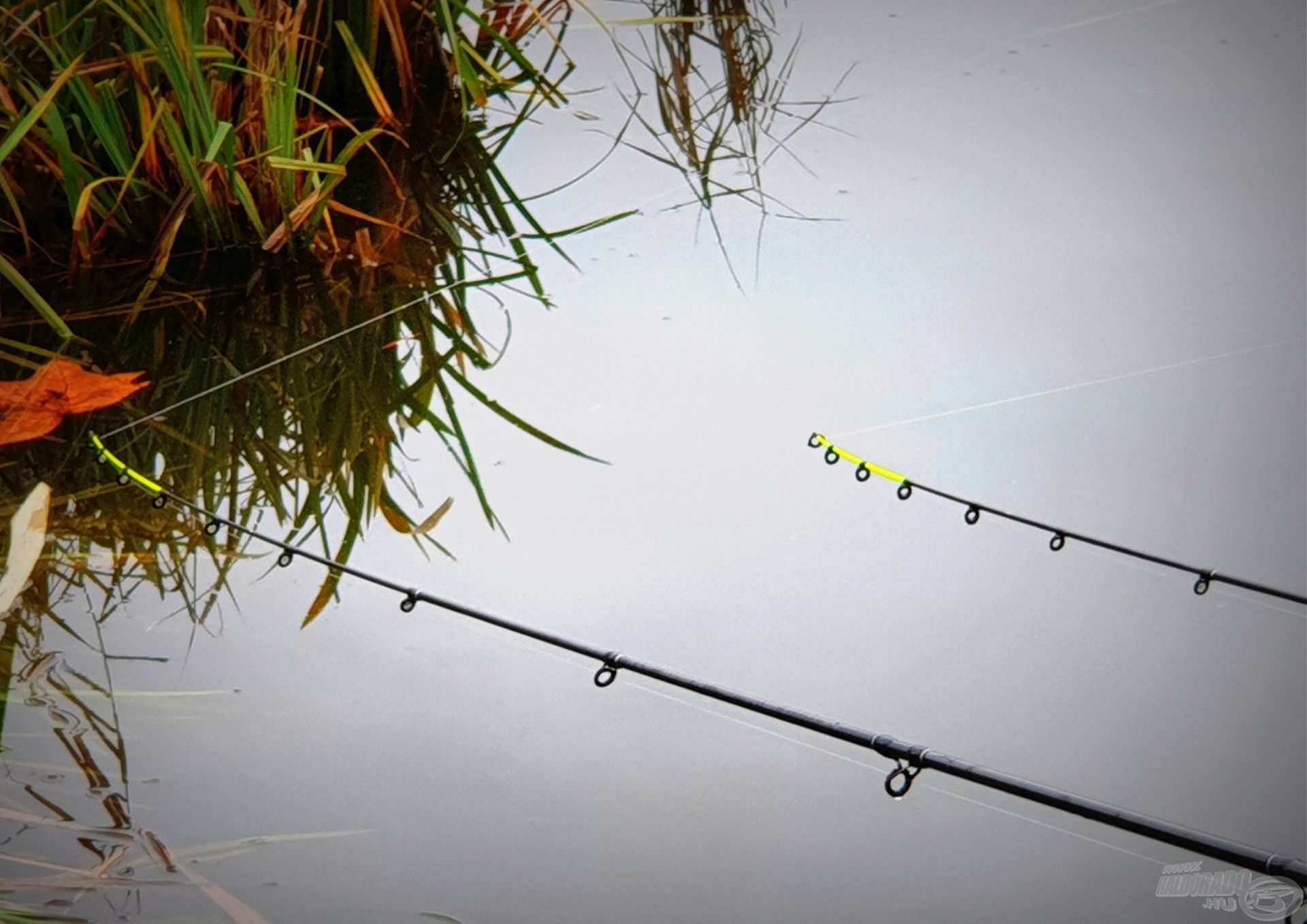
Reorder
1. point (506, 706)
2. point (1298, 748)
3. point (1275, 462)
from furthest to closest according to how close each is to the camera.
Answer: point (1275, 462) → point (506, 706) → point (1298, 748)

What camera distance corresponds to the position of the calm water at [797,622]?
71 centimetres

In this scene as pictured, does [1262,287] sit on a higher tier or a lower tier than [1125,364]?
higher

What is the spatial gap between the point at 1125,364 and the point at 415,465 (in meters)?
0.63

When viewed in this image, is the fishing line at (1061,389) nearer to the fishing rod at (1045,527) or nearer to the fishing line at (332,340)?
the fishing rod at (1045,527)

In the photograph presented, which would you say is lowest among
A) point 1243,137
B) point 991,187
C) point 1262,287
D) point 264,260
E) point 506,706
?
point 506,706

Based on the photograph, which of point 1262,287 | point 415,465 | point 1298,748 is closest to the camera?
point 1298,748

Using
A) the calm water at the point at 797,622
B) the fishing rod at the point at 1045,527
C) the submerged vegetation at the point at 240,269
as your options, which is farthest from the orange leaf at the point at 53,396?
A: the fishing rod at the point at 1045,527

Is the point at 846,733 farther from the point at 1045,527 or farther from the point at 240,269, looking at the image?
the point at 240,269

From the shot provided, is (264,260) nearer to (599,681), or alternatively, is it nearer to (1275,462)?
(599,681)

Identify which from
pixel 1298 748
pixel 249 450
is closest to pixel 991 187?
pixel 249 450

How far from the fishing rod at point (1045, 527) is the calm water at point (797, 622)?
1 cm

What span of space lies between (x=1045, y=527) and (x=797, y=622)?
0.66 feet

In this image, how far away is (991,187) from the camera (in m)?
1.71

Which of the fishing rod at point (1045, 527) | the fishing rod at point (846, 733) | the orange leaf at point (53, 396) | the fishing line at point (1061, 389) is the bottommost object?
the fishing rod at point (846, 733)
